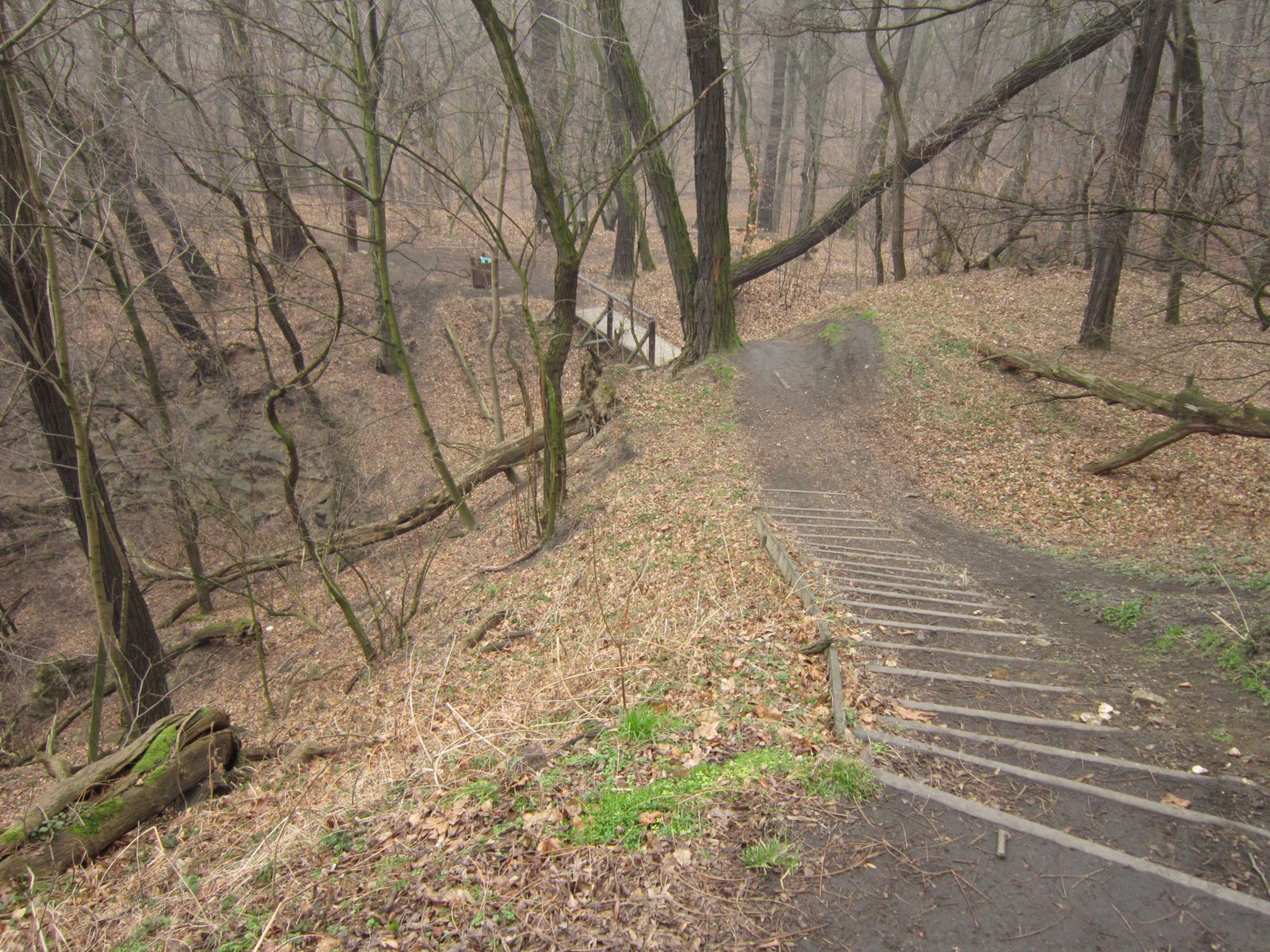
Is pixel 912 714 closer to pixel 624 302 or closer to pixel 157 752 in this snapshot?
pixel 157 752

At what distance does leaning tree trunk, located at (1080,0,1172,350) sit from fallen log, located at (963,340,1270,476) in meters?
1.75

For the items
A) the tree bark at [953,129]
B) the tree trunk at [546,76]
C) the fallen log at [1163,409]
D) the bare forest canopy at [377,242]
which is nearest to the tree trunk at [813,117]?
the bare forest canopy at [377,242]

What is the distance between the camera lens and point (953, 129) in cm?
1388

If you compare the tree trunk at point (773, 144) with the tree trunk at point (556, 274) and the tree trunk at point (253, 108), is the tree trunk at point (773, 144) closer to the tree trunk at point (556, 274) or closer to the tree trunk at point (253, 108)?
the tree trunk at point (253, 108)

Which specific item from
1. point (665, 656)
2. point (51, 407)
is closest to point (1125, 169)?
point (665, 656)

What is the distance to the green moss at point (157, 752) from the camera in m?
4.89

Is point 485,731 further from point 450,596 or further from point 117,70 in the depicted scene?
point 117,70

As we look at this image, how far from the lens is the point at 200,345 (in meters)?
14.0

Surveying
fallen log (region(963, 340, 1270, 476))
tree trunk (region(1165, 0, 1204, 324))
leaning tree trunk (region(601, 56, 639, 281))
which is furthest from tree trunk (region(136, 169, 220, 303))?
tree trunk (region(1165, 0, 1204, 324))

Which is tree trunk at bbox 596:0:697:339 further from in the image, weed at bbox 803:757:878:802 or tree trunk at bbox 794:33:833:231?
weed at bbox 803:757:878:802

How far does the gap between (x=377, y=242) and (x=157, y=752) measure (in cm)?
672

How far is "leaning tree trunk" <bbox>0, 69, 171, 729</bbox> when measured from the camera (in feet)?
20.4

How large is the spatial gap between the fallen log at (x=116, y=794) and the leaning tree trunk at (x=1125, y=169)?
32.0 feet

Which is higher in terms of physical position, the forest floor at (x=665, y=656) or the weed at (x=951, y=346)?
the weed at (x=951, y=346)
